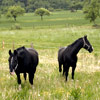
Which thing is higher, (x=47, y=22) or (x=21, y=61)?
(x=21, y=61)

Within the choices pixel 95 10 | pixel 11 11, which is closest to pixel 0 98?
pixel 95 10

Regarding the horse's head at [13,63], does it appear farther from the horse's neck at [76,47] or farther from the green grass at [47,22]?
the green grass at [47,22]

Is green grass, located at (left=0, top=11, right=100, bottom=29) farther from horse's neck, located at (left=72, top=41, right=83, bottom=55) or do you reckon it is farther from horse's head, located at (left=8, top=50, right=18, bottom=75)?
horse's head, located at (left=8, top=50, right=18, bottom=75)

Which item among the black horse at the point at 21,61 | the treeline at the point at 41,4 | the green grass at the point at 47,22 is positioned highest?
the black horse at the point at 21,61

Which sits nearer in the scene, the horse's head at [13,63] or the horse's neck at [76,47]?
the horse's head at [13,63]

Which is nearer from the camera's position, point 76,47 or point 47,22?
point 76,47

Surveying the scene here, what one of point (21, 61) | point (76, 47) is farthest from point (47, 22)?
point (21, 61)

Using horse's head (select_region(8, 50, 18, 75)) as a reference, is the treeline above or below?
below

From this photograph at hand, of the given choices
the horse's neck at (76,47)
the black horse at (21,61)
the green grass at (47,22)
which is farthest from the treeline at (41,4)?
the black horse at (21,61)

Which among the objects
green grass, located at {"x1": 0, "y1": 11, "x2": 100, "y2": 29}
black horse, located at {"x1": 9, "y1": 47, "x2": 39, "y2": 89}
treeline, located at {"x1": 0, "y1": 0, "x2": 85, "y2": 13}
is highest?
black horse, located at {"x1": 9, "y1": 47, "x2": 39, "y2": 89}

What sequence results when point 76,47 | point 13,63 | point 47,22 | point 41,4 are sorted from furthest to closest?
1. point 41,4
2. point 47,22
3. point 76,47
4. point 13,63

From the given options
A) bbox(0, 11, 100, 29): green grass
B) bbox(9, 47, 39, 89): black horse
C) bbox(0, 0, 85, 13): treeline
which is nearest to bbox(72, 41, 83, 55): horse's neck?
bbox(9, 47, 39, 89): black horse

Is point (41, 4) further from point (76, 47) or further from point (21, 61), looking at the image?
point (21, 61)

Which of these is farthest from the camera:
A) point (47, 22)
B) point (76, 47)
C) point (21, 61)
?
point (47, 22)
